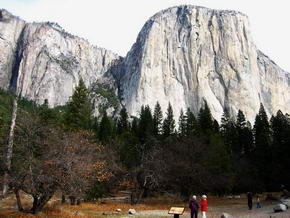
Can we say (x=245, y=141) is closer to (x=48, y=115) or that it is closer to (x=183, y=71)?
(x=48, y=115)

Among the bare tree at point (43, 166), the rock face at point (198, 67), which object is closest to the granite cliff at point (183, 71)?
the rock face at point (198, 67)

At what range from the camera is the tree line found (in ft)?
61.9

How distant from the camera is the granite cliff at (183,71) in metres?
146

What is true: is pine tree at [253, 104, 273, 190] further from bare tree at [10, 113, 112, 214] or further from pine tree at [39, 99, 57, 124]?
bare tree at [10, 113, 112, 214]

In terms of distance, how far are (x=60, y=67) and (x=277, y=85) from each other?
119 m

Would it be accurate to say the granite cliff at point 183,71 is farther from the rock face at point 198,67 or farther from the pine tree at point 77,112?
the pine tree at point 77,112

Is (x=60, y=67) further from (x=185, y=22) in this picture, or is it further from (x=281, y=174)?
(x=281, y=174)

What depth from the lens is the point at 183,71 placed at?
15075 cm

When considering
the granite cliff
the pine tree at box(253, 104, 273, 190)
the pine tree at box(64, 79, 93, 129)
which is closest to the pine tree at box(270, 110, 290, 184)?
the pine tree at box(253, 104, 273, 190)

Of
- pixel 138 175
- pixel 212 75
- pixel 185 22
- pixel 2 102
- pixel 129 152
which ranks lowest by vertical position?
pixel 138 175

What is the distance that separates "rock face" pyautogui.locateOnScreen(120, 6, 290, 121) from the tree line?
5761cm

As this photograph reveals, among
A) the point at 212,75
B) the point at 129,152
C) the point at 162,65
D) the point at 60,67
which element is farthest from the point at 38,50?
the point at 129,152

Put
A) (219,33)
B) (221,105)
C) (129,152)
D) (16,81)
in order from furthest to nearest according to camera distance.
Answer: (16,81)
(219,33)
(221,105)
(129,152)

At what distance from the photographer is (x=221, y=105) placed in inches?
5714
